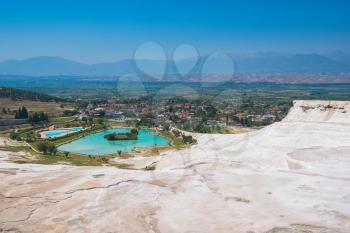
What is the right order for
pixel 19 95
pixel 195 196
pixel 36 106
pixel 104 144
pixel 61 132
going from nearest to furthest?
pixel 195 196 < pixel 104 144 < pixel 61 132 < pixel 36 106 < pixel 19 95

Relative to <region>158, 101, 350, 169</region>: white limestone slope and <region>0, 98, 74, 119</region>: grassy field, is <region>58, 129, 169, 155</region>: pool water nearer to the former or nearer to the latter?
<region>158, 101, 350, 169</region>: white limestone slope

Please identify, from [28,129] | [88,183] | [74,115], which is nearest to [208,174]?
[88,183]

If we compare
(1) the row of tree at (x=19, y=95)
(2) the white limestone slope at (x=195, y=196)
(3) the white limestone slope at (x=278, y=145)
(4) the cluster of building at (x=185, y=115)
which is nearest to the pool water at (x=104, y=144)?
(4) the cluster of building at (x=185, y=115)

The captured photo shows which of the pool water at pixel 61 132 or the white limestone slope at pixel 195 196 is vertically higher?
the white limestone slope at pixel 195 196

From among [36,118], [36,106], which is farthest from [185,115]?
[36,106]

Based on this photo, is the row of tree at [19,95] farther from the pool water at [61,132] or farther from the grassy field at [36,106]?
the pool water at [61,132]

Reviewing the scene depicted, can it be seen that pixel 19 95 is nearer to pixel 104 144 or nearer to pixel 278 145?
pixel 104 144
